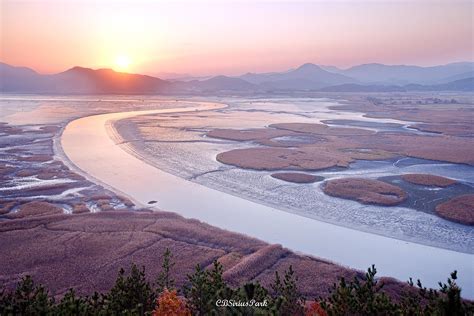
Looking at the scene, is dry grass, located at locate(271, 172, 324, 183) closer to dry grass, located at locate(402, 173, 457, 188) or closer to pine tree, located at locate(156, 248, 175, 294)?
dry grass, located at locate(402, 173, 457, 188)

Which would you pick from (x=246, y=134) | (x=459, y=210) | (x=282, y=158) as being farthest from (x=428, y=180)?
(x=246, y=134)

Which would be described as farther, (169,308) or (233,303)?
(169,308)

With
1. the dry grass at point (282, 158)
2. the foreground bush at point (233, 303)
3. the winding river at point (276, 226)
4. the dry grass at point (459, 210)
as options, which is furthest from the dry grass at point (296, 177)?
the foreground bush at point (233, 303)

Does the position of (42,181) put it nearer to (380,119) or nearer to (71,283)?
(71,283)

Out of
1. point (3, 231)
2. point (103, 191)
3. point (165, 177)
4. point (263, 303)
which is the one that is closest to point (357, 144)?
point (165, 177)

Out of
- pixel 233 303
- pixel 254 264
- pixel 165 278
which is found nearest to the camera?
pixel 233 303

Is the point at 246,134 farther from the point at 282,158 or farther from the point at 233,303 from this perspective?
the point at 233,303

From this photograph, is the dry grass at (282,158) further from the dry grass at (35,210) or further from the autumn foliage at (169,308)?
the autumn foliage at (169,308)
